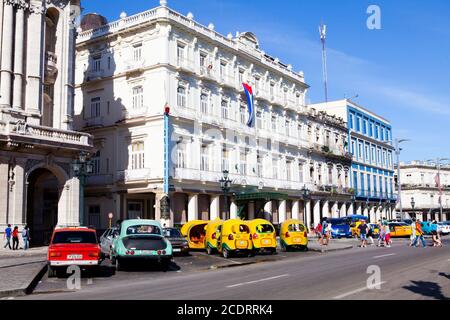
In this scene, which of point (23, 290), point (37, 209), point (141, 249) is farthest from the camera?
point (37, 209)

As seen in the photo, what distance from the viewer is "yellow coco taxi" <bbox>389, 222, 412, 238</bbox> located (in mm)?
46334

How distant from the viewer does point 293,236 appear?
29.7 meters

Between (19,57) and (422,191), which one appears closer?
(19,57)

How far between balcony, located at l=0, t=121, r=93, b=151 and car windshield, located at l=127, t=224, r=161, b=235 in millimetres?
11406

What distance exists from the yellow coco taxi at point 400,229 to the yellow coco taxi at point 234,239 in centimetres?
2561

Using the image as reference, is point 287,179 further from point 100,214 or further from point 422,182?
point 422,182

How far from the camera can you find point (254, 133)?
47.7 meters

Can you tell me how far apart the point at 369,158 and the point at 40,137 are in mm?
53826

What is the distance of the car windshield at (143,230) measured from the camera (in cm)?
2028

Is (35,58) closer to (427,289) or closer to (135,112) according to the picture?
(135,112)

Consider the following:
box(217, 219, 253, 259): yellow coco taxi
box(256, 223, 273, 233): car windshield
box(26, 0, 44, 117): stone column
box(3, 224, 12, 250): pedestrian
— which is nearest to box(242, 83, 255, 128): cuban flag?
box(26, 0, 44, 117): stone column

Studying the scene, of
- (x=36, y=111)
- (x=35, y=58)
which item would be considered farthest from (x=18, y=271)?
(x=35, y=58)

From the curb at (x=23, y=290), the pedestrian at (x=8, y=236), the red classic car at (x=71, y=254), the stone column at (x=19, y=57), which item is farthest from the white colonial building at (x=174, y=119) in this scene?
the curb at (x=23, y=290)
